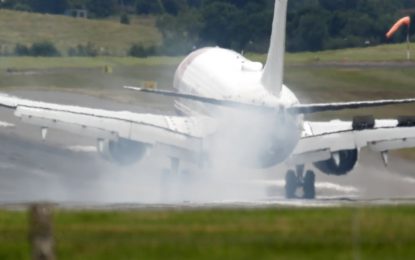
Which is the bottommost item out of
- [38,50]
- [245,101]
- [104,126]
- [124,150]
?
[124,150]

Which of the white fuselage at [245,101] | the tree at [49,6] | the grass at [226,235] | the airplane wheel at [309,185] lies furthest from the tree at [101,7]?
the grass at [226,235]

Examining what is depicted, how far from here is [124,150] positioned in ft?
163

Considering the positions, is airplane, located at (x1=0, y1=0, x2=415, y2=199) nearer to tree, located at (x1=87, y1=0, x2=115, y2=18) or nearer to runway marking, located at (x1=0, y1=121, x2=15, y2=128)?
runway marking, located at (x1=0, y1=121, x2=15, y2=128)

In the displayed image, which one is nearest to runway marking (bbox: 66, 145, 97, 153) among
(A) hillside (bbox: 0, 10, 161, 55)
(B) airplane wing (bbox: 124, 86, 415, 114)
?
(B) airplane wing (bbox: 124, 86, 415, 114)

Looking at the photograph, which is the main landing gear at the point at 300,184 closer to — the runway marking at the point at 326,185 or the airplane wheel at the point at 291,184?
the airplane wheel at the point at 291,184

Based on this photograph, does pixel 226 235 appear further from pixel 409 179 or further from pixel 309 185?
pixel 409 179

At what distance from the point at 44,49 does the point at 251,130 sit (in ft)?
215

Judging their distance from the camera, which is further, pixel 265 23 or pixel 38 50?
pixel 38 50

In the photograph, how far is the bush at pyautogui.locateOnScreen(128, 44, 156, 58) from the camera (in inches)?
4134

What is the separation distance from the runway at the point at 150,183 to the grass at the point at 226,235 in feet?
30.5

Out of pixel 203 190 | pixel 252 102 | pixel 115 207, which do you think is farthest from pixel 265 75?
pixel 115 207

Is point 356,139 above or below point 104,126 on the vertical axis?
below

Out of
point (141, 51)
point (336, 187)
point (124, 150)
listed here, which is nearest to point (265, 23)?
point (141, 51)

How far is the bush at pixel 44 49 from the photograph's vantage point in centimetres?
11000
